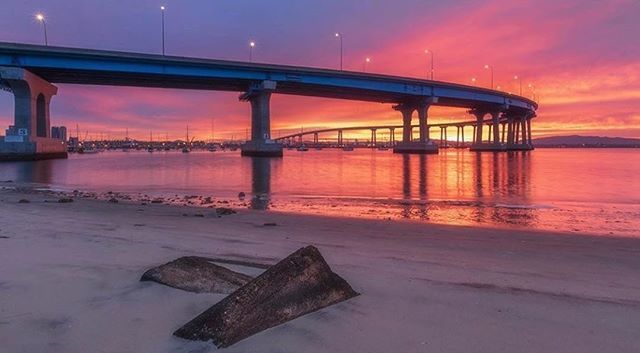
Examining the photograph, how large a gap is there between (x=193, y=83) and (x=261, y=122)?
14.7m

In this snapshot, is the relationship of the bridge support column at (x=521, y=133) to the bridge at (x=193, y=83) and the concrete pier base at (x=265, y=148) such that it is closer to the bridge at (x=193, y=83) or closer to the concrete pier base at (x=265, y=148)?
the bridge at (x=193, y=83)

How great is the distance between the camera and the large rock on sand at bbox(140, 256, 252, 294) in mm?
3985

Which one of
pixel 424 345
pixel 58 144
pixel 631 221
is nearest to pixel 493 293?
pixel 424 345

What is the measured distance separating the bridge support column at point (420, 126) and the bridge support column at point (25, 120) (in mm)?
74795

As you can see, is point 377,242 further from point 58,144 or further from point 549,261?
point 58,144

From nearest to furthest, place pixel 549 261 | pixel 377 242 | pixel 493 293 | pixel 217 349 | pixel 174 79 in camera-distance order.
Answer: pixel 217 349 < pixel 493 293 < pixel 549 261 < pixel 377 242 < pixel 174 79

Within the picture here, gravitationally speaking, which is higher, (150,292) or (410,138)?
(410,138)

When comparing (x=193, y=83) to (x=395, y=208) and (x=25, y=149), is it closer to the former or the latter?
(x=25, y=149)

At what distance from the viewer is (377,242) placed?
7.83m

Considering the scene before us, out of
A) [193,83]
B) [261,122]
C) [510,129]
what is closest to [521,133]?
[510,129]

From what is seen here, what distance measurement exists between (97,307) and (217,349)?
1357mm

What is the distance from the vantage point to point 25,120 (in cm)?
6322

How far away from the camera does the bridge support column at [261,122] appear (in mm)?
79562

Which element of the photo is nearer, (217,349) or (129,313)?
(217,349)
